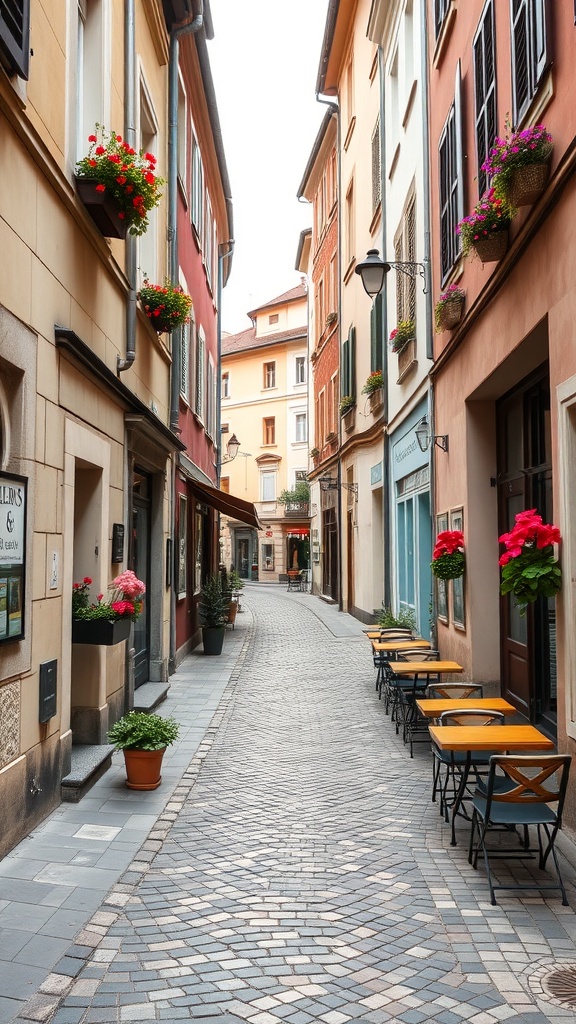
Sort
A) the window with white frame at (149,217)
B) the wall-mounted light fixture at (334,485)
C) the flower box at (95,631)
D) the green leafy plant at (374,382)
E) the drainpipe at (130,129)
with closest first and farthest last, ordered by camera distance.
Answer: the flower box at (95,631) < the drainpipe at (130,129) < the window with white frame at (149,217) < the green leafy plant at (374,382) < the wall-mounted light fixture at (334,485)

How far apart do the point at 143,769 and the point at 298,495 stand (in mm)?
37633

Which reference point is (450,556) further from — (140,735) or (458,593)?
(140,735)

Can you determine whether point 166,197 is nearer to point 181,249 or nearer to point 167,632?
point 181,249

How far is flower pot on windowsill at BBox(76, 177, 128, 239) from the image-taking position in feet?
21.0

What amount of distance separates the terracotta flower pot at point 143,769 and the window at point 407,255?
354 inches

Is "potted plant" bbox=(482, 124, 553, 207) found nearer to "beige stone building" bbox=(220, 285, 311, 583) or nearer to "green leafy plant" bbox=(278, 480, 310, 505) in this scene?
"beige stone building" bbox=(220, 285, 311, 583)

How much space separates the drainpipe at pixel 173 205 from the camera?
11.3 m

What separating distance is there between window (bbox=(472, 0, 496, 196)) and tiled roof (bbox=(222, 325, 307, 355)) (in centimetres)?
3481

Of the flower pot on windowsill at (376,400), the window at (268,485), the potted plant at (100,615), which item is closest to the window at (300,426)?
the window at (268,485)

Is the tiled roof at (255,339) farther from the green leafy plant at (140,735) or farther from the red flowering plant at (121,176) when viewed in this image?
the green leafy plant at (140,735)

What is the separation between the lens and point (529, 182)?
582cm

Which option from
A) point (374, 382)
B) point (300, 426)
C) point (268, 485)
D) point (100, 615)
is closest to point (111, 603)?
point (100, 615)

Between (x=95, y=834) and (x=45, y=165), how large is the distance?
4368 millimetres

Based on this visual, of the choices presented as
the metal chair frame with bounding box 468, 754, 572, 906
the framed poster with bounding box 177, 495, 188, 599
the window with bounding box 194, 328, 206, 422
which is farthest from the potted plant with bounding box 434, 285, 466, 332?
the window with bounding box 194, 328, 206, 422
